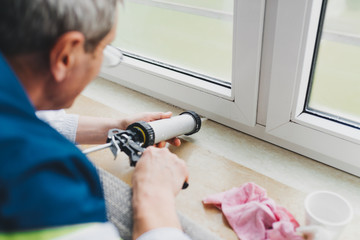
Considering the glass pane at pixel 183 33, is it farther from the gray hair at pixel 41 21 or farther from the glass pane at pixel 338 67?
the gray hair at pixel 41 21

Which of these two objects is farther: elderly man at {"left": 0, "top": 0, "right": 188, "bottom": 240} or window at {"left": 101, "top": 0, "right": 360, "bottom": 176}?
window at {"left": 101, "top": 0, "right": 360, "bottom": 176}

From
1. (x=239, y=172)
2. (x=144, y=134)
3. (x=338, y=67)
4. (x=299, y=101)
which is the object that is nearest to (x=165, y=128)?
(x=144, y=134)

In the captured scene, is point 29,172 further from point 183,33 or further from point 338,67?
point 183,33

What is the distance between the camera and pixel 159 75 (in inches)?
42.7

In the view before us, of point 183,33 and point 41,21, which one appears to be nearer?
point 41,21

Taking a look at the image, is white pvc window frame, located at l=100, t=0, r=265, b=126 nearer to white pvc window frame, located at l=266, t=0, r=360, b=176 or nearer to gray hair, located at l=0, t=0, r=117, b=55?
white pvc window frame, located at l=266, t=0, r=360, b=176

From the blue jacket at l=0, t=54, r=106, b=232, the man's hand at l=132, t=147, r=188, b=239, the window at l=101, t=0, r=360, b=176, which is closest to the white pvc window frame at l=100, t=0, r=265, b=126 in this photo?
the window at l=101, t=0, r=360, b=176

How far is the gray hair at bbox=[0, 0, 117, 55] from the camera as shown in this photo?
1.24 ft

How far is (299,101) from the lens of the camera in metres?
0.84

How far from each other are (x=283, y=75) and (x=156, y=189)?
0.39 m

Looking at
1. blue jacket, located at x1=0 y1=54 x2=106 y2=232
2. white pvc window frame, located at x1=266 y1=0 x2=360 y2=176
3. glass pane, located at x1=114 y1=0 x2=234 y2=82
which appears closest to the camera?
blue jacket, located at x1=0 y1=54 x2=106 y2=232

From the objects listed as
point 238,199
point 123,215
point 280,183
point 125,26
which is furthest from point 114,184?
point 125,26

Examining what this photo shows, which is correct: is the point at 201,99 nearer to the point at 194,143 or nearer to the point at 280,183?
the point at 194,143

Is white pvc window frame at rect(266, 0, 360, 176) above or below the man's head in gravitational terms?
below
